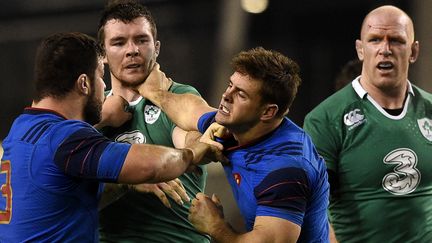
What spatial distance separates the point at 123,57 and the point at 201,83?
178 inches

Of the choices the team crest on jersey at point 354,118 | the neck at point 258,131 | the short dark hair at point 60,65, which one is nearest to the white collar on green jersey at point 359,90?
the team crest on jersey at point 354,118

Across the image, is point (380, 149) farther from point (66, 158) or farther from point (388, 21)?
point (66, 158)

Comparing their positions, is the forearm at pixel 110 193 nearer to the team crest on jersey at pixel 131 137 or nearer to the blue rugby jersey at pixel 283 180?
the team crest on jersey at pixel 131 137

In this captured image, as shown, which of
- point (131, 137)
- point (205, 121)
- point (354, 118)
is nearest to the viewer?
point (205, 121)

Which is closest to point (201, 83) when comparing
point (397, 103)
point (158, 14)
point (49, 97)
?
point (158, 14)

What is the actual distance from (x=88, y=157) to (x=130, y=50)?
101 cm

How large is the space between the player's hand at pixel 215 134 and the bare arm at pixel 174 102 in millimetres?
243

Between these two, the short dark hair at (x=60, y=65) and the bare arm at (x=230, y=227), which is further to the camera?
the short dark hair at (x=60, y=65)

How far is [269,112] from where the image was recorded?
4.32 metres

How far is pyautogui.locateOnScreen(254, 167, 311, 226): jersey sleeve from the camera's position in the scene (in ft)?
13.3

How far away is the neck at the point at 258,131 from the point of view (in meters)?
4.36

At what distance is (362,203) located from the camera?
5238 millimetres

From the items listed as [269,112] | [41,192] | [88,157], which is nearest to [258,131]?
[269,112]

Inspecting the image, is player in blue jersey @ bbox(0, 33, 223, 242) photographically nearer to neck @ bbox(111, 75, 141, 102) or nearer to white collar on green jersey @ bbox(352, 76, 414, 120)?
neck @ bbox(111, 75, 141, 102)
